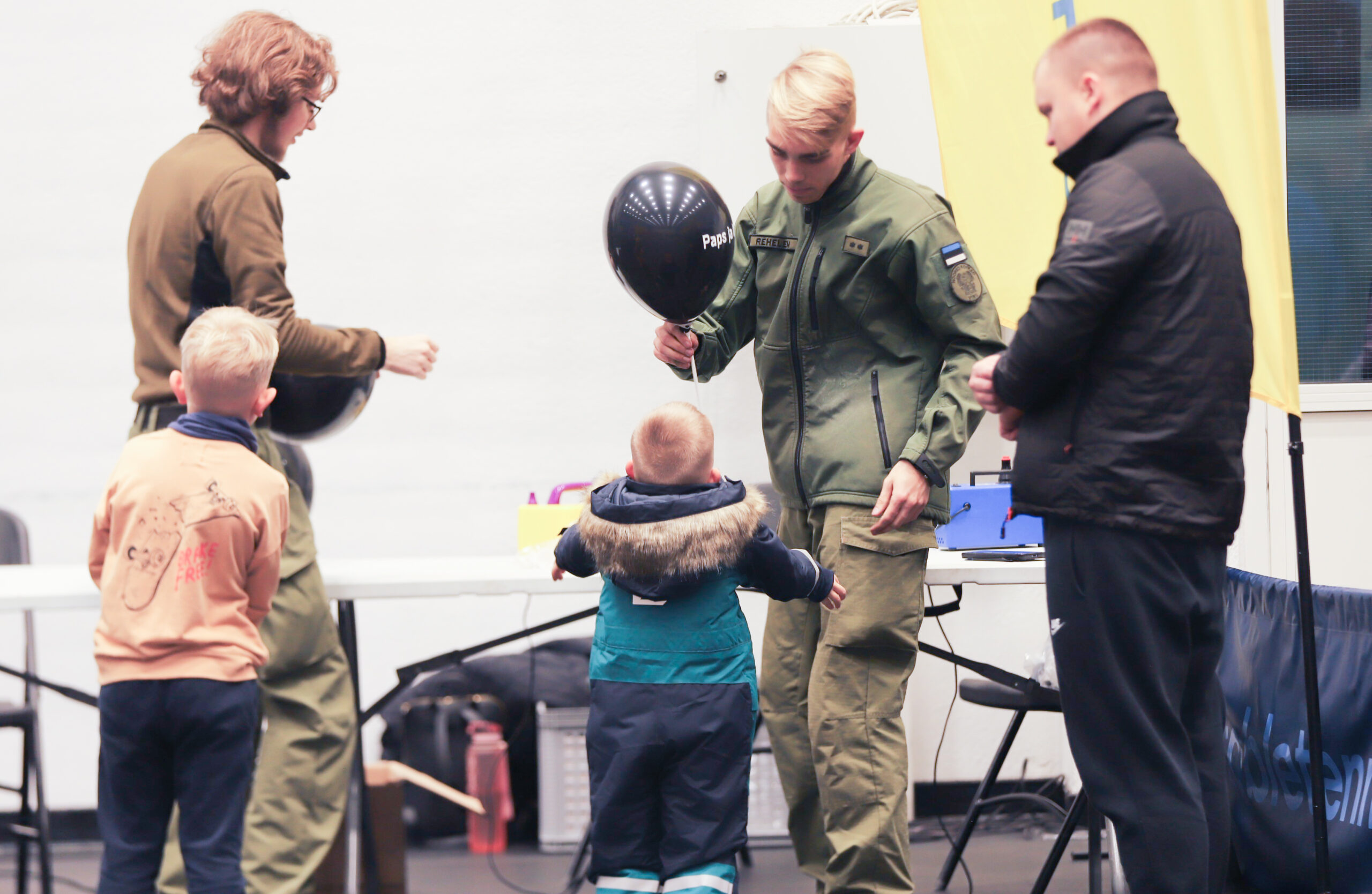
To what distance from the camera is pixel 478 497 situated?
11.8 feet

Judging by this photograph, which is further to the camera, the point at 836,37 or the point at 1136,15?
the point at 836,37

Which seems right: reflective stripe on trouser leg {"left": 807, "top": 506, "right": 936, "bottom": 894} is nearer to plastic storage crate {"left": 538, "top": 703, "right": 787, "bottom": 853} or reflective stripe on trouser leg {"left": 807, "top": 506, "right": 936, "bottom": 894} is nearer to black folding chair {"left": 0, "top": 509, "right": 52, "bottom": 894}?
plastic storage crate {"left": 538, "top": 703, "right": 787, "bottom": 853}

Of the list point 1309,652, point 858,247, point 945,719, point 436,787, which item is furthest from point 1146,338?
point 436,787

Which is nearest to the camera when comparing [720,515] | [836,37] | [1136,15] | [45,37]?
[720,515]

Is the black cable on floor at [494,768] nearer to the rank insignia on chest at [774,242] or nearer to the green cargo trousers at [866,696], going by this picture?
the green cargo trousers at [866,696]

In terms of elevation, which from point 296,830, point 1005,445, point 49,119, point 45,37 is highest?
point 45,37

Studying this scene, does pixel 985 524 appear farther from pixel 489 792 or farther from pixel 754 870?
pixel 489 792

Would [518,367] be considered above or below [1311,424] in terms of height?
above

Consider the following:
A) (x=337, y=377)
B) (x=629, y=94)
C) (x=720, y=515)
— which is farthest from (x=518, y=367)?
(x=720, y=515)

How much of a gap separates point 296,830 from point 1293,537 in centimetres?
277

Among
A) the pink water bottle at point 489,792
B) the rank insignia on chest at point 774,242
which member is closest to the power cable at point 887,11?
the rank insignia on chest at point 774,242

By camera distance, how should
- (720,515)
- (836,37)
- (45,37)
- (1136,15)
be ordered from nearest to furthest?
(720,515) < (1136,15) < (836,37) < (45,37)

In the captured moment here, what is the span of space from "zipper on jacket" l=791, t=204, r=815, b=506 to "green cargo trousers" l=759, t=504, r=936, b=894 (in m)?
0.09

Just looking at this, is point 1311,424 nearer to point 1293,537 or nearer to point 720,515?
point 1293,537
